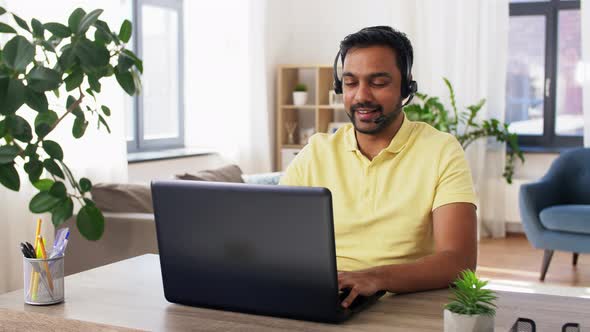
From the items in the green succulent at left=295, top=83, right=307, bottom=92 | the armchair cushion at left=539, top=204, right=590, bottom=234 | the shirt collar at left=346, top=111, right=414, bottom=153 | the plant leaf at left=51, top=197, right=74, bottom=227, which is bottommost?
the armchair cushion at left=539, top=204, right=590, bottom=234

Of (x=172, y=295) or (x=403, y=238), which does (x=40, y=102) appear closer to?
(x=172, y=295)

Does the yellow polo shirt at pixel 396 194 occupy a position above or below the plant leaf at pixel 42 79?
below

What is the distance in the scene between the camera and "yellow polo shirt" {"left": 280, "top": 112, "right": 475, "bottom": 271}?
1865 millimetres

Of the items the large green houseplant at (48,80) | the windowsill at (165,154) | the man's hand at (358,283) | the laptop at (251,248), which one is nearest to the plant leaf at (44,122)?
the large green houseplant at (48,80)

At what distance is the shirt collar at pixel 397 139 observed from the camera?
1.96 meters

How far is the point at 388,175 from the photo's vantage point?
6.33 ft

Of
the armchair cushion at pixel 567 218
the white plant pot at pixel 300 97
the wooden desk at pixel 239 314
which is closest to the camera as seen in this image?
the wooden desk at pixel 239 314

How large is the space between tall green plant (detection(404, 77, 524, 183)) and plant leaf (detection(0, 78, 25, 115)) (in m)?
5.31

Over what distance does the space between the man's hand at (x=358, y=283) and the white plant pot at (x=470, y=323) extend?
0.29 meters

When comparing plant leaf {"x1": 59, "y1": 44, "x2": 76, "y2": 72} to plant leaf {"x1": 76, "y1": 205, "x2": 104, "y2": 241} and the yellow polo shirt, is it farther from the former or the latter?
the yellow polo shirt

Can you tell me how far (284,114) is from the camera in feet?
22.7

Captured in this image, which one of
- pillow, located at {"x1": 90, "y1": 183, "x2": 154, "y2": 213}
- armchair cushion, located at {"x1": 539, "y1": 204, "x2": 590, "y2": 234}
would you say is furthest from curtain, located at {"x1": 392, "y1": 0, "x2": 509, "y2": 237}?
pillow, located at {"x1": 90, "y1": 183, "x2": 154, "y2": 213}

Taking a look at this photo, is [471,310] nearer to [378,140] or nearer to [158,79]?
[378,140]

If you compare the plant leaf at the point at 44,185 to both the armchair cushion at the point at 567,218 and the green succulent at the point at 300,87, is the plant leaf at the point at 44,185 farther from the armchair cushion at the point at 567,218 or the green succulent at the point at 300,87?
the green succulent at the point at 300,87
